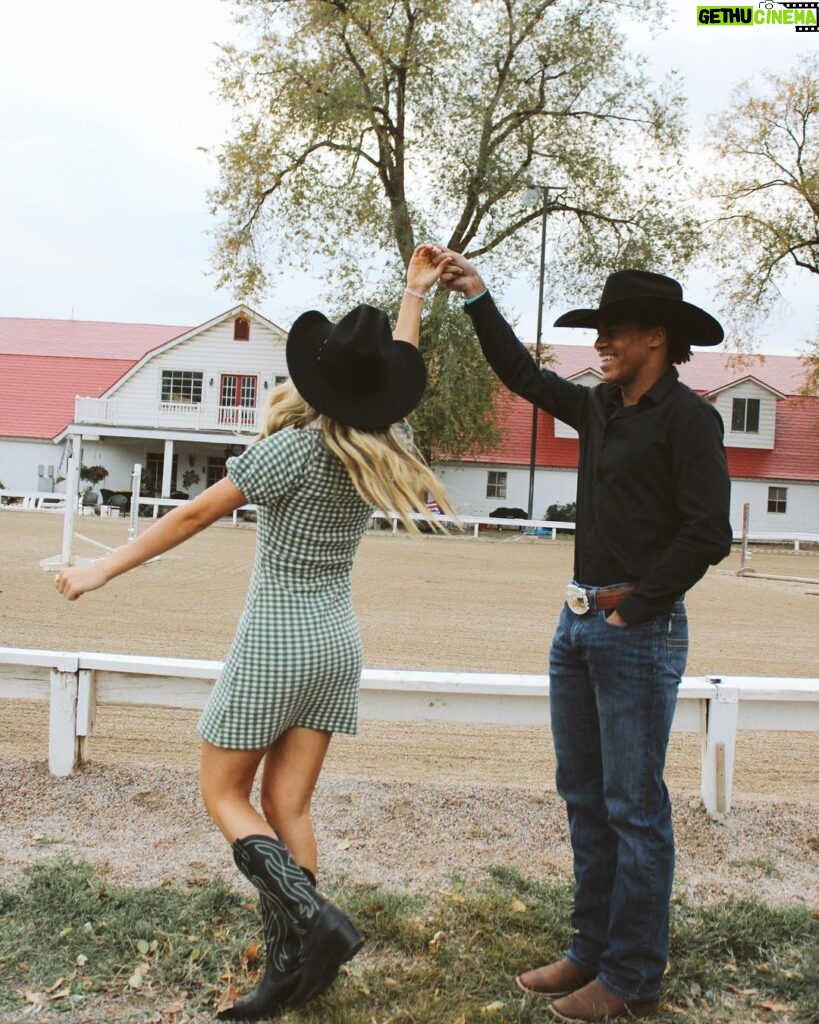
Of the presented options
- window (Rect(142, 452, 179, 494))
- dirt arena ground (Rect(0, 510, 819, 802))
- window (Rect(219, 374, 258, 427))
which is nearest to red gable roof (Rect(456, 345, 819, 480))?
window (Rect(219, 374, 258, 427))

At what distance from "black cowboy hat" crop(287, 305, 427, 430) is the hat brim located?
55 cm

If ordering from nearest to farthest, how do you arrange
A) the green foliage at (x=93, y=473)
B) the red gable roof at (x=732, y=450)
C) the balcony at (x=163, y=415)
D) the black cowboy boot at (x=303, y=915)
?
the black cowboy boot at (x=303, y=915) < the balcony at (x=163, y=415) < the green foliage at (x=93, y=473) < the red gable roof at (x=732, y=450)

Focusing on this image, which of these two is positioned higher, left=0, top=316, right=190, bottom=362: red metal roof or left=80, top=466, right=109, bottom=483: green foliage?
left=0, top=316, right=190, bottom=362: red metal roof

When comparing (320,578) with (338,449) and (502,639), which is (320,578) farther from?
(502,639)

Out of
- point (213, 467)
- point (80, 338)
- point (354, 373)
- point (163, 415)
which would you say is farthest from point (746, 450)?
point (354, 373)

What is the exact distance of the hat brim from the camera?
274 centimetres

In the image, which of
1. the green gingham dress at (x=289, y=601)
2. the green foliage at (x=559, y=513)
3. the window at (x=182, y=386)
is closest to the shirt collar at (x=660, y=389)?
the green gingham dress at (x=289, y=601)

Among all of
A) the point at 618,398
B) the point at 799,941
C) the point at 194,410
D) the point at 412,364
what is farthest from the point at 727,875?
the point at 194,410

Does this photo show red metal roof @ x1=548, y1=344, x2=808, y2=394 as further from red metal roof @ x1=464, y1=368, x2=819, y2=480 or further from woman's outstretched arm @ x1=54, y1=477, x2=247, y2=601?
woman's outstretched arm @ x1=54, y1=477, x2=247, y2=601

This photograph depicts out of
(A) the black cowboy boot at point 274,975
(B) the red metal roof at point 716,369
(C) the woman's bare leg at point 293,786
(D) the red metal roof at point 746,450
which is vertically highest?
(B) the red metal roof at point 716,369

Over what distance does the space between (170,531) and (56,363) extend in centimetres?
4197

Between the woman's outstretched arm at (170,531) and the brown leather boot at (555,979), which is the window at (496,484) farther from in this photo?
the woman's outstretched arm at (170,531)

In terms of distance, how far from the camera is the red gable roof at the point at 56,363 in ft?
128

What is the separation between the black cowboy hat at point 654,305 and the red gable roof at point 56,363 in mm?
37916
